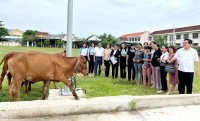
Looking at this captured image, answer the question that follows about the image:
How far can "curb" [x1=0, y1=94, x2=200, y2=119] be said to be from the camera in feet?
16.2

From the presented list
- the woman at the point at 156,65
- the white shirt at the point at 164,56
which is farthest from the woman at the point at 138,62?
the white shirt at the point at 164,56

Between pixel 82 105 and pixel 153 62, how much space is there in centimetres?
447

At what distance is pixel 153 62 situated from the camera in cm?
901

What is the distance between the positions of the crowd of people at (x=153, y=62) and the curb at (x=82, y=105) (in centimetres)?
114

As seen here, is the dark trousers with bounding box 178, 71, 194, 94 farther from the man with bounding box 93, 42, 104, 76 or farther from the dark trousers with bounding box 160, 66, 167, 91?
the man with bounding box 93, 42, 104, 76

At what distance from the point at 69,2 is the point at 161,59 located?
145 inches

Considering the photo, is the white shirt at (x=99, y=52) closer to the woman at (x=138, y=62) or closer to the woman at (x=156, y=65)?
the woman at (x=138, y=62)

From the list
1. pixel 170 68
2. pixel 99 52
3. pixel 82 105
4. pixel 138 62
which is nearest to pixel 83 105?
pixel 82 105

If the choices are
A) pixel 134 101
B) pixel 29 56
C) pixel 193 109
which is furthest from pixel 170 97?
pixel 29 56

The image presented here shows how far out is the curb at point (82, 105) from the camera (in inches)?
195

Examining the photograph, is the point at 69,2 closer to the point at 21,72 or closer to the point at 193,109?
the point at 21,72

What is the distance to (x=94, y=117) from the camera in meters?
5.08

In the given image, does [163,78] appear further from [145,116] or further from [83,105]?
[83,105]

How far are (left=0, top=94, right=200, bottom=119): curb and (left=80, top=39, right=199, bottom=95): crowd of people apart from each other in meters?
1.14
